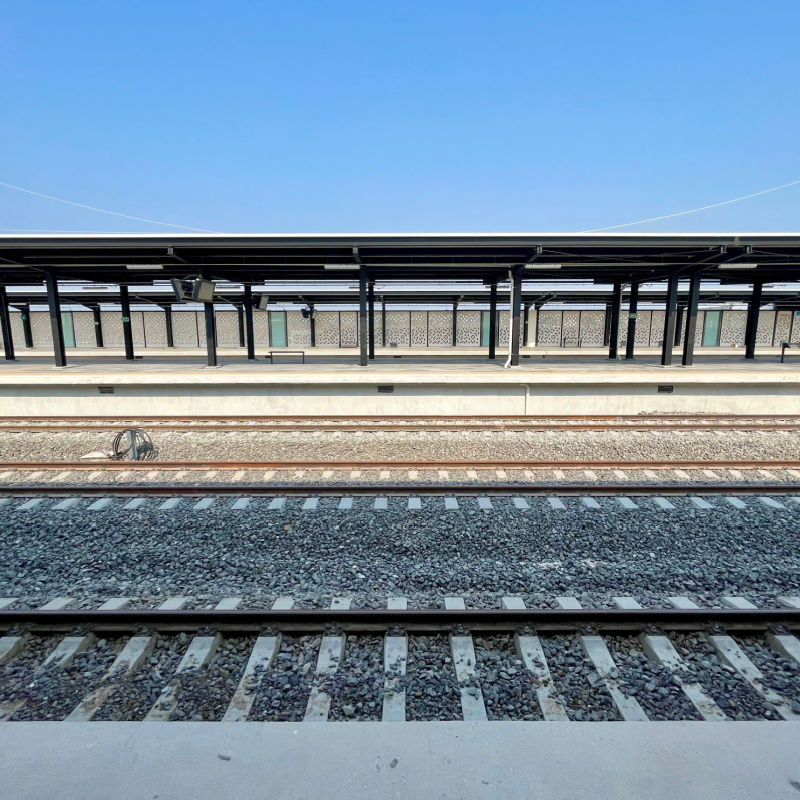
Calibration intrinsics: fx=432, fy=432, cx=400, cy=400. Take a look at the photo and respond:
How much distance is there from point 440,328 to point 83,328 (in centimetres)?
2594

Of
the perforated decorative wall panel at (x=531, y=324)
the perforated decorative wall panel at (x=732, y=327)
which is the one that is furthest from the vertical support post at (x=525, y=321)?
the perforated decorative wall panel at (x=732, y=327)

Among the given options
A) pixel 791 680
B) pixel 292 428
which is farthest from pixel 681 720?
pixel 292 428

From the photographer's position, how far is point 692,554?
4.59 meters

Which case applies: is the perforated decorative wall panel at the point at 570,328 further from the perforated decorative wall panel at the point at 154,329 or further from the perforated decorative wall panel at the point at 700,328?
the perforated decorative wall panel at the point at 154,329

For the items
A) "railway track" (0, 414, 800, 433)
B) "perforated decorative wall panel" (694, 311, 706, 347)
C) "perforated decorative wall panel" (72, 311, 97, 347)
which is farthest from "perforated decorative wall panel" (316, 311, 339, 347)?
"perforated decorative wall panel" (694, 311, 706, 347)

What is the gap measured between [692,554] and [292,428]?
25.4 ft

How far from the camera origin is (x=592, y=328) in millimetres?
31172

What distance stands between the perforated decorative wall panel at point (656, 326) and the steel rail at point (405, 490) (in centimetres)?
2862

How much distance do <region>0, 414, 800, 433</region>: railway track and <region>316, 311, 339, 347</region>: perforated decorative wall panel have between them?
66.4ft

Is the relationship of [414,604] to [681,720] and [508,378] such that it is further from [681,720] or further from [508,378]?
[508,378]

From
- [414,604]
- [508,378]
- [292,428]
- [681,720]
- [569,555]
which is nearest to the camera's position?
[681,720]

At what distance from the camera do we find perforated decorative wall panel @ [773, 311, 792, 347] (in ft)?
103

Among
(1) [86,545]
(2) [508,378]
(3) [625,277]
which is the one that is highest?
(3) [625,277]

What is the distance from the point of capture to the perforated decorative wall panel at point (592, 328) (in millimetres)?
30906
